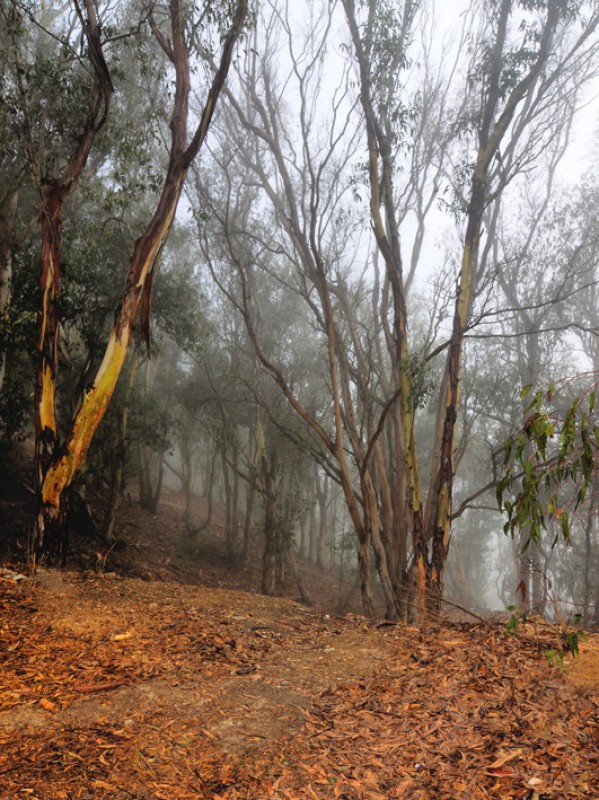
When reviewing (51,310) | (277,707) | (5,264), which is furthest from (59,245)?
(277,707)

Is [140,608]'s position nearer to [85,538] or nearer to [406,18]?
[85,538]

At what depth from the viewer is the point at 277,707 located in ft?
12.0

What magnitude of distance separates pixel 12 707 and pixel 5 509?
9.77m

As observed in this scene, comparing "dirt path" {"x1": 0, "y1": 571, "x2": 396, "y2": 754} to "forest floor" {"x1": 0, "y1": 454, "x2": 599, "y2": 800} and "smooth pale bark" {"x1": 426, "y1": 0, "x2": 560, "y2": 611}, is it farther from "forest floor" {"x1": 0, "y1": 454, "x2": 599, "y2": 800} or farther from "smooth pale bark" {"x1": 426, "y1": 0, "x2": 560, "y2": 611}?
"smooth pale bark" {"x1": 426, "y1": 0, "x2": 560, "y2": 611}

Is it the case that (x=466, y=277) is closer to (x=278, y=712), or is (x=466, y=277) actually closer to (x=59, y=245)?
(x=59, y=245)

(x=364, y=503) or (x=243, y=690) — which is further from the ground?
(x=364, y=503)

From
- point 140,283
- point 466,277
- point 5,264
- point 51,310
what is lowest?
point 51,310

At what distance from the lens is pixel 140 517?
60.4 ft

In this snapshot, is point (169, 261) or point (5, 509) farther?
point (169, 261)

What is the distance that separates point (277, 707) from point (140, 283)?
5.48 metres

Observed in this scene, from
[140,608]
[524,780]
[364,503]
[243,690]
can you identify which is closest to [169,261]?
[364,503]

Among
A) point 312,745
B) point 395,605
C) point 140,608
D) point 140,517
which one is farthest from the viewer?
point 140,517

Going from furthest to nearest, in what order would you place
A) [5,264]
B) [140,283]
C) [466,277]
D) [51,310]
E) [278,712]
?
[5,264] → [466,277] → [140,283] → [51,310] → [278,712]

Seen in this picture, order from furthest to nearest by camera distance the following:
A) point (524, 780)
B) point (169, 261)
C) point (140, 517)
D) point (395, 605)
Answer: point (169, 261) < point (140, 517) < point (395, 605) < point (524, 780)
